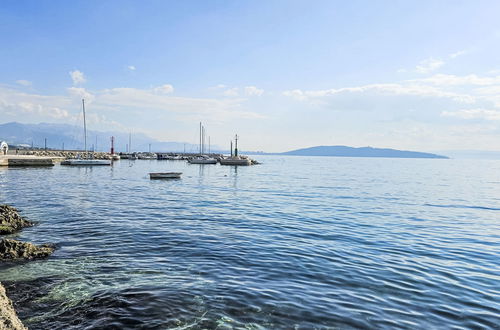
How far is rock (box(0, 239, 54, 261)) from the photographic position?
40.0 ft

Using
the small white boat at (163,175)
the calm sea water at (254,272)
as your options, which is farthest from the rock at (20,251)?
the small white boat at (163,175)

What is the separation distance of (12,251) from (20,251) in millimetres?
278

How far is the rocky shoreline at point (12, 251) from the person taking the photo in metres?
5.39

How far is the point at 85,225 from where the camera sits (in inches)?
753

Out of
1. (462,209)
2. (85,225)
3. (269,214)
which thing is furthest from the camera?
(462,209)

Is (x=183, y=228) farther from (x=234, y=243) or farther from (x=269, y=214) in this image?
(x=269, y=214)

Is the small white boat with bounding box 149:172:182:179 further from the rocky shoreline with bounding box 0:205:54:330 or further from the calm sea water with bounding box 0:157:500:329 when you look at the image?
the rocky shoreline with bounding box 0:205:54:330

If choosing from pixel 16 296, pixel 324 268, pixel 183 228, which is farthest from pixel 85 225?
pixel 324 268

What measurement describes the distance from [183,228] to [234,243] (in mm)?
4498

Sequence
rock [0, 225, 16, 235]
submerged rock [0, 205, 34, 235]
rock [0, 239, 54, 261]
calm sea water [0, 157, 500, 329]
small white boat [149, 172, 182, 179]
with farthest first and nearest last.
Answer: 1. small white boat [149, 172, 182, 179]
2. submerged rock [0, 205, 34, 235]
3. rock [0, 225, 16, 235]
4. rock [0, 239, 54, 261]
5. calm sea water [0, 157, 500, 329]

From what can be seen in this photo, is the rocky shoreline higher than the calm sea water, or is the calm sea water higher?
the rocky shoreline

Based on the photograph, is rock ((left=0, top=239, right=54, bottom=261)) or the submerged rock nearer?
rock ((left=0, top=239, right=54, bottom=261))

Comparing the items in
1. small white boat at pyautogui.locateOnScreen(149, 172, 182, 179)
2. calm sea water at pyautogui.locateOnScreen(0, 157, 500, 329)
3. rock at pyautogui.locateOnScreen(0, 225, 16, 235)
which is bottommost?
calm sea water at pyautogui.locateOnScreen(0, 157, 500, 329)

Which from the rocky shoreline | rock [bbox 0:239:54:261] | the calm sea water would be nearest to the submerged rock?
the rocky shoreline
